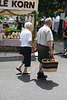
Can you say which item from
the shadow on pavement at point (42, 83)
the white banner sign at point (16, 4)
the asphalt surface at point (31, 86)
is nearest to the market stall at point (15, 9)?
the white banner sign at point (16, 4)

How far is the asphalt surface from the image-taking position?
4.94 m

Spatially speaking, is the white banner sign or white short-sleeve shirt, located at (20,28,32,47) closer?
white short-sleeve shirt, located at (20,28,32,47)

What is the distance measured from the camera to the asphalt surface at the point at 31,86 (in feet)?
16.2

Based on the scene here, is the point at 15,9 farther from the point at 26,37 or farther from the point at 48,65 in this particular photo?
the point at 48,65

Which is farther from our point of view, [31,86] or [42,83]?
[42,83]

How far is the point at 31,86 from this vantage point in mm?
5754

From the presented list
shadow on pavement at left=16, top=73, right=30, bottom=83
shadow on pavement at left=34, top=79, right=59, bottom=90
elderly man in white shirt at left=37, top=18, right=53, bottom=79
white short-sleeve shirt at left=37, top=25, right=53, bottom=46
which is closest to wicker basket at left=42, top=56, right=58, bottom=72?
elderly man in white shirt at left=37, top=18, right=53, bottom=79

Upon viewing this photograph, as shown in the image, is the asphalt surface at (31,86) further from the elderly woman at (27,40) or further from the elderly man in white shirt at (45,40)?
the elderly man in white shirt at (45,40)

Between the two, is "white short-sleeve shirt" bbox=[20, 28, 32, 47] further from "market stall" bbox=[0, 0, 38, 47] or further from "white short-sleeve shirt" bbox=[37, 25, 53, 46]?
"market stall" bbox=[0, 0, 38, 47]

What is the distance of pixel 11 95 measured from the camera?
4988 mm

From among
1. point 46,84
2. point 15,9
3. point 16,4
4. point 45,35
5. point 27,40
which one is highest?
point 16,4

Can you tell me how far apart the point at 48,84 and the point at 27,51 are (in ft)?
4.41

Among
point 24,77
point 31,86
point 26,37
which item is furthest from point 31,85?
point 26,37

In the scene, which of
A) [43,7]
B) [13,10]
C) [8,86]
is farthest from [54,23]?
[8,86]
